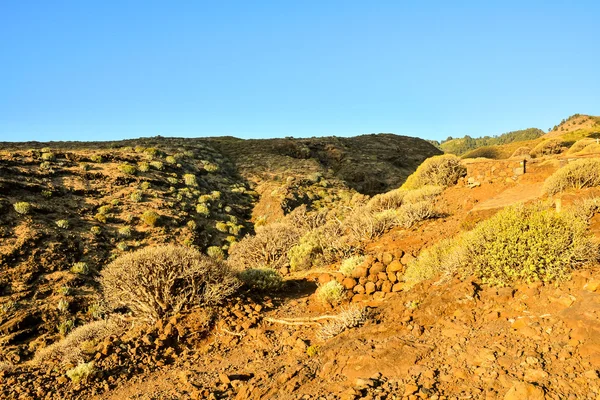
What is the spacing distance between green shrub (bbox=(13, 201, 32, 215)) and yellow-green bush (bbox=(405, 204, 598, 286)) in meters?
20.9

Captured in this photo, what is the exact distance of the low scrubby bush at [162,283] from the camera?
8.23 metres

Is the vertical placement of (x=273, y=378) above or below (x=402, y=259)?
below

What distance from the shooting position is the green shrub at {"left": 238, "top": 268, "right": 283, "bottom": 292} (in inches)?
373

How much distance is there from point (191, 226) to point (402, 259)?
17333 mm

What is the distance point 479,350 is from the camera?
4641mm

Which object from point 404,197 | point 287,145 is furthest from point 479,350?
point 287,145

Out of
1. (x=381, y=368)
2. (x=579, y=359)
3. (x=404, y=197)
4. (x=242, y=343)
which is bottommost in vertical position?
(x=242, y=343)

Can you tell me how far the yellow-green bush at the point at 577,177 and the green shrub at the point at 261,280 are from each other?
26.6 feet

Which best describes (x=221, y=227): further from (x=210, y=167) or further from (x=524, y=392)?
(x=524, y=392)

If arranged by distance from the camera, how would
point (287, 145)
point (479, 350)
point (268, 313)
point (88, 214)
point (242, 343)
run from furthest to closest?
point (287, 145), point (88, 214), point (268, 313), point (242, 343), point (479, 350)

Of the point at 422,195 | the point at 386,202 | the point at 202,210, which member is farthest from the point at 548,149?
the point at 202,210

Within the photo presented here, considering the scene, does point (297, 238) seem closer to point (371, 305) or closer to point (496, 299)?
point (371, 305)

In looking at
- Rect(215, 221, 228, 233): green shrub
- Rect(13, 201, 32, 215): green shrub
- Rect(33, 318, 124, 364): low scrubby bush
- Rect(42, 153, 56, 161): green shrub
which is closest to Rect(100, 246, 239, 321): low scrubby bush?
Rect(33, 318, 124, 364): low scrubby bush

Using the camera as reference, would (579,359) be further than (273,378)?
No
